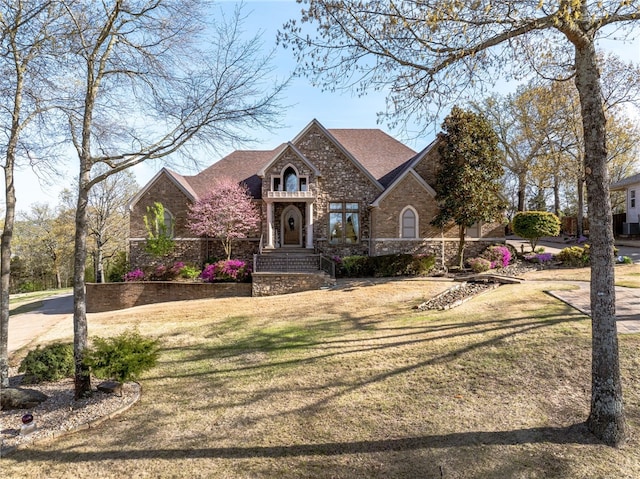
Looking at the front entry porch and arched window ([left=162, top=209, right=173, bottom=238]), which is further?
the front entry porch

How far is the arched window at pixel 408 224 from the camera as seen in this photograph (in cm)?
2078

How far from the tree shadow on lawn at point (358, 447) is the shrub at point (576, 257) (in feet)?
49.5

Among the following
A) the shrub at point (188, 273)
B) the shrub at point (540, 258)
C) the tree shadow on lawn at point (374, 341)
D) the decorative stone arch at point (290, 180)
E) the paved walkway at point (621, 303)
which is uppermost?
the decorative stone arch at point (290, 180)

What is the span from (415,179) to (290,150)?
24.4 feet

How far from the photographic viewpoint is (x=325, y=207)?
22.2 metres

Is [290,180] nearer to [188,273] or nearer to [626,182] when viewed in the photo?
[188,273]

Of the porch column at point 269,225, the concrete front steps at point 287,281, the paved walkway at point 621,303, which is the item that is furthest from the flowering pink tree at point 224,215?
the paved walkway at point 621,303

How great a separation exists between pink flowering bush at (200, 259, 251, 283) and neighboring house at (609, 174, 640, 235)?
26.4m

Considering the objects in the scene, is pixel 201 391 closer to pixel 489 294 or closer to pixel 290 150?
pixel 489 294

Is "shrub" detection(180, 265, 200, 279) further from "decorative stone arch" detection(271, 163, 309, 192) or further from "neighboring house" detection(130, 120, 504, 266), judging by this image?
"decorative stone arch" detection(271, 163, 309, 192)

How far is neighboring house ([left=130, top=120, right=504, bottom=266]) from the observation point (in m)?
20.7

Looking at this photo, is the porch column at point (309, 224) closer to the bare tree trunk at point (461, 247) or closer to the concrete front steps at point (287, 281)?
the concrete front steps at point (287, 281)

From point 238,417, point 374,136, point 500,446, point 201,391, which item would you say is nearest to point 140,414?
point 201,391

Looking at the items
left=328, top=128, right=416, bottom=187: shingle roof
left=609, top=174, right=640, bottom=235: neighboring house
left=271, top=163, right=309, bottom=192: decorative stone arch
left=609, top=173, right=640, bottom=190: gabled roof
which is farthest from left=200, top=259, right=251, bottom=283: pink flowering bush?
left=609, top=173, right=640, bottom=190: gabled roof
